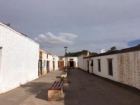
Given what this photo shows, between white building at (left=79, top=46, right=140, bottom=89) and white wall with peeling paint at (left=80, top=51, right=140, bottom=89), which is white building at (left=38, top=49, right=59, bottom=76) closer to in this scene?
white building at (left=79, top=46, right=140, bottom=89)

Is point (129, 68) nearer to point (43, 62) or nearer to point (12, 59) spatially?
point (12, 59)

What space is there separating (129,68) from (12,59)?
7.76m

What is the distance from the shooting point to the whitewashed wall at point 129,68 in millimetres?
7988

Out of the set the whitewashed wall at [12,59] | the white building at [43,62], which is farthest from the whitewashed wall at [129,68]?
the white building at [43,62]

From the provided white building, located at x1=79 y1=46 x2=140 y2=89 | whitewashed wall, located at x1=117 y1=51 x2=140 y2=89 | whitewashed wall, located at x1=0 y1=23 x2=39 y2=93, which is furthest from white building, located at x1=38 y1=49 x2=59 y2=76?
whitewashed wall, located at x1=117 y1=51 x2=140 y2=89

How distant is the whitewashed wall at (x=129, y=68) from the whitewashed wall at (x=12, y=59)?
759cm

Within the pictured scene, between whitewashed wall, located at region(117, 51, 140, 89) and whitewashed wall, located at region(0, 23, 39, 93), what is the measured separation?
759cm

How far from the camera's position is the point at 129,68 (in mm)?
8945

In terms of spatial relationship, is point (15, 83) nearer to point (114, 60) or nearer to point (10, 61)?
point (10, 61)

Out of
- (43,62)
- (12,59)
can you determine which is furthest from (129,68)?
(43,62)

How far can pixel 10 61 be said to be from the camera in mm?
9633

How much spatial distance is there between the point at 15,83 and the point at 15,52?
2245 millimetres

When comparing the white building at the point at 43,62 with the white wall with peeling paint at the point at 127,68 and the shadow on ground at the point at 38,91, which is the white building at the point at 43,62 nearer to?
the shadow on ground at the point at 38,91

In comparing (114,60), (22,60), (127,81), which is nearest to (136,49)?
(127,81)
